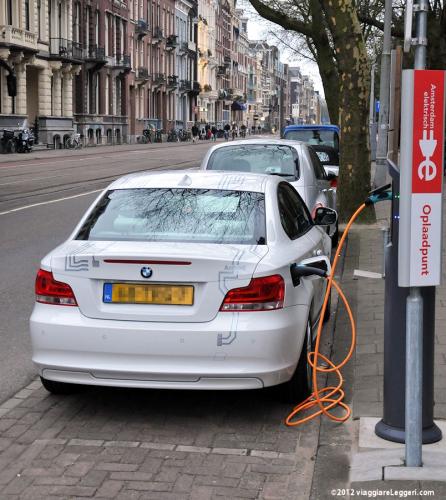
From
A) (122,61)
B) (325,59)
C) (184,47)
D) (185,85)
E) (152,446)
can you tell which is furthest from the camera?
(184,47)

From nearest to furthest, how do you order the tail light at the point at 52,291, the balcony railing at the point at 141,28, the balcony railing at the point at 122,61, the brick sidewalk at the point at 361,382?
the brick sidewalk at the point at 361,382 < the tail light at the point at 52,291 < the balcony railing at the point at 122,61 < the balcony railing at the point at 141,28

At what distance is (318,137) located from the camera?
1961 centimetres

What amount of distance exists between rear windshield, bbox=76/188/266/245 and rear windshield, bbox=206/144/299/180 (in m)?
5.11

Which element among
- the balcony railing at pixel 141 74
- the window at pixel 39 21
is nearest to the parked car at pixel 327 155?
the window at pixel 39 21

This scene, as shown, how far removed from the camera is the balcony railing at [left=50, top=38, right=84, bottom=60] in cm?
5138

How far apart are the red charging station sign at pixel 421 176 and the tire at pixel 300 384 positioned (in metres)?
Answer: 1.51

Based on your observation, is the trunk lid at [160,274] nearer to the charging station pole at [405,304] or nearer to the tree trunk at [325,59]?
the charging station pole at [405,304]

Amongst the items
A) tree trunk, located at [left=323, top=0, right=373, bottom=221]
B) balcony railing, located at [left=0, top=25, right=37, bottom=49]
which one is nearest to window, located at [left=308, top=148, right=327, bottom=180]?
tree trunk, located at [left=323, top=0, right=373, bottom=221]

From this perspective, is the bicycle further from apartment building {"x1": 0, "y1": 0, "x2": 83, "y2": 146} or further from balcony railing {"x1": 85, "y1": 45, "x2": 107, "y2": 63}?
balcony railing {"x1": 85, "y1": 45, "x2": 107, "y2": 63}

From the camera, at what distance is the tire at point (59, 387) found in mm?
5678

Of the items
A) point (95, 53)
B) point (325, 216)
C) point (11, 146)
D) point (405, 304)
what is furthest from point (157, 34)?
point (405, 304)

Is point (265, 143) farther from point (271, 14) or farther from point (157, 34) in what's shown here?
point (157, 34)

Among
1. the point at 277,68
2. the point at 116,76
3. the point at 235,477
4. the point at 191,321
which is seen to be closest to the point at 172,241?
the point at 191,321

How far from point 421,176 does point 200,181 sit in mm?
2389
